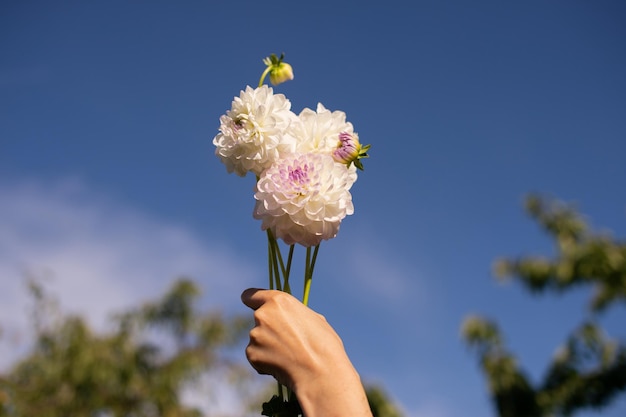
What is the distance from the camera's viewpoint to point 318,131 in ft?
3.87

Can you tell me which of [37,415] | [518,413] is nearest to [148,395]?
[37,415]

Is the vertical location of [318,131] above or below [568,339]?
below

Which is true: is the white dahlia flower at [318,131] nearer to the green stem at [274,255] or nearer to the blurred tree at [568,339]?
the green stem at [274,255]

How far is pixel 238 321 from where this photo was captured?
9422 millimetres

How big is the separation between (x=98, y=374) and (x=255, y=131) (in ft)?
20.6

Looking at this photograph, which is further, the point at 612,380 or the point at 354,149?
the point at 612,380

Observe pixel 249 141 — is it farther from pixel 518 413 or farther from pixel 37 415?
pixel 518 413

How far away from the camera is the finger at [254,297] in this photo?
1.08m

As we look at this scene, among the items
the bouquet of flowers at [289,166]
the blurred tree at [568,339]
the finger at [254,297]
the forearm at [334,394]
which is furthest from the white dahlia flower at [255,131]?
the blurred tree at [568,339]

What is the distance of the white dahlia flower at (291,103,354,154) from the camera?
117cm

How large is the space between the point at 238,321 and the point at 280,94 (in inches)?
338

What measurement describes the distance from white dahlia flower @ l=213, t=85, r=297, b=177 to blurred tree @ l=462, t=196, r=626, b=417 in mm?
8014

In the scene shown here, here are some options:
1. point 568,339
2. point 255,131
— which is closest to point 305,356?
point 255,131

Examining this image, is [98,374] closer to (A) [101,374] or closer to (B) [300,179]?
(A) [101,374]
